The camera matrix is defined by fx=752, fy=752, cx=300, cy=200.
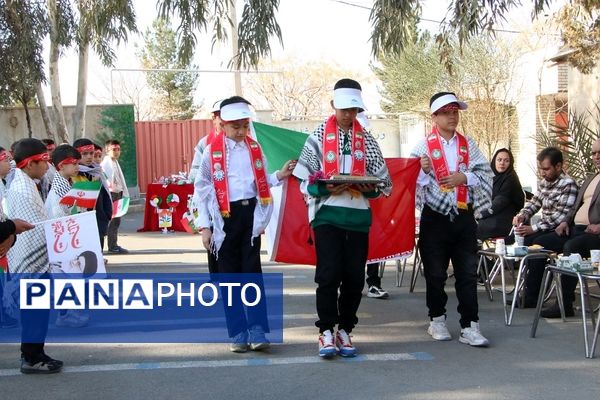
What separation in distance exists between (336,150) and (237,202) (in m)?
0.91

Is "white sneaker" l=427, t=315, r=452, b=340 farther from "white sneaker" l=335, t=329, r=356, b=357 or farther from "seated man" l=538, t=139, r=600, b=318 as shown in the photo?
"seated man" l=538, t=139, r=600, b=318

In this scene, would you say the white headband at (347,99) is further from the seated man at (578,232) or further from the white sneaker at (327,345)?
the seated man at (578,232)

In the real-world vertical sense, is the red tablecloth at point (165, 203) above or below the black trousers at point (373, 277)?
above

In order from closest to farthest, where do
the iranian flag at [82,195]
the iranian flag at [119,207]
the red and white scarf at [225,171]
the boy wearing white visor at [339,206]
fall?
the boy wearing white visor at [339,206] → the red and white scarf at [225,171] → the iranian flag at [82,195] → the iranian flag at [119,207]

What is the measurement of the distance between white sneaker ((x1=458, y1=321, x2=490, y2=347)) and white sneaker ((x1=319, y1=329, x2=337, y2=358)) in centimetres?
120

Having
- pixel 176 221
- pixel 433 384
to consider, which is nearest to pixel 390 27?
pixel 433 384

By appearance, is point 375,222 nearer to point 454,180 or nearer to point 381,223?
point 381,223

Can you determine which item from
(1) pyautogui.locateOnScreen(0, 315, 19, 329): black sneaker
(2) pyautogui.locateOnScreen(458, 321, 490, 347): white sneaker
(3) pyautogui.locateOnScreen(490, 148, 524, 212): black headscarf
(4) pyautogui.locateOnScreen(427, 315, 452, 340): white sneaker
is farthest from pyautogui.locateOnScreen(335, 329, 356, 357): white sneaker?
(3) pyautogui.locateOnScreen(490, 148, 524, 212): black headscarf

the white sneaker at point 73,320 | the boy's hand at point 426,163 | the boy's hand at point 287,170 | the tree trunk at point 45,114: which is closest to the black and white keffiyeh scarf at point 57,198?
the white sneaker at point 73,320

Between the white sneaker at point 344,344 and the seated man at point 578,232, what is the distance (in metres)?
2.40

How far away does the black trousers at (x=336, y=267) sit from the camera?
572cm

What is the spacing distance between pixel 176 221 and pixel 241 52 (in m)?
8.01

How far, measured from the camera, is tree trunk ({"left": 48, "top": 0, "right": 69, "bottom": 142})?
18.8 metres

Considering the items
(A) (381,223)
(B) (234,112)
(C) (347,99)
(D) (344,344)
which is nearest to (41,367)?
(D) (344,344)
